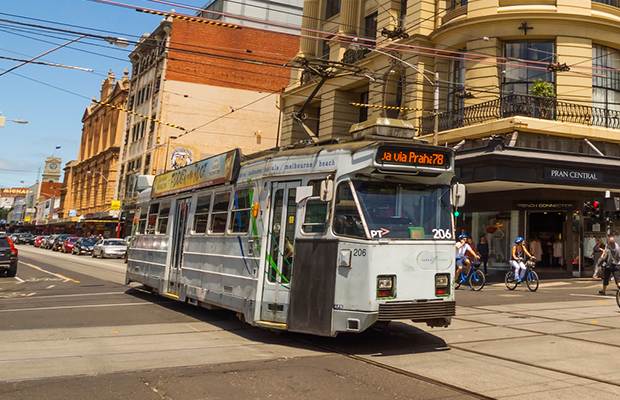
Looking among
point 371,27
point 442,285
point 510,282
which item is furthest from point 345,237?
point 371,27

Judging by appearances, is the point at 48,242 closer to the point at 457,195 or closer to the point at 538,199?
the point at 538,199

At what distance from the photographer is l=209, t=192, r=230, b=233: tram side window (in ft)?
35.4

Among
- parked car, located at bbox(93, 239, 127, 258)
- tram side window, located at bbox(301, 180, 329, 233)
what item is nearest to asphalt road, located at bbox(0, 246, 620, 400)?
tram side window, located at bbox(301, 180, 329, 233)

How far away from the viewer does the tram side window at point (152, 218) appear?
14.5 meters

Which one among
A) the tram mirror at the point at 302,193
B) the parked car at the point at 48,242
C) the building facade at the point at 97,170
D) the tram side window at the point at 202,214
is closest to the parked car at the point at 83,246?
the parked car at the point at 48,242

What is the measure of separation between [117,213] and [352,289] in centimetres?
5767

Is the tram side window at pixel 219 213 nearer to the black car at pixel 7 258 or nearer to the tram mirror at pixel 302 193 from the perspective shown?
the tram mirror at pixel 302 193

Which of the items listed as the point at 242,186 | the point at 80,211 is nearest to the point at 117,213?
the point at 80,211

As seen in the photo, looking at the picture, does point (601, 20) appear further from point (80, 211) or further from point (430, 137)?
point (80, 211)

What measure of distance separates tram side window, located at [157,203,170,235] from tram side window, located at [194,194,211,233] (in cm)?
179

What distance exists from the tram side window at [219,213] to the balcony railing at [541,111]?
15.6 m

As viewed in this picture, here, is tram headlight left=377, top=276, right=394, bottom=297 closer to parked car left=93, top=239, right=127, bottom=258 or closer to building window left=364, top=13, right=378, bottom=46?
building window left=364, top=13, right=378, bottom=46

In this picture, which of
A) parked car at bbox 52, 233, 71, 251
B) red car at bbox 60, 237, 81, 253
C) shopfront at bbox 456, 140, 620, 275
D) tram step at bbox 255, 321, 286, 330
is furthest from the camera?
parked car at bbox 52, 233, 71, 251

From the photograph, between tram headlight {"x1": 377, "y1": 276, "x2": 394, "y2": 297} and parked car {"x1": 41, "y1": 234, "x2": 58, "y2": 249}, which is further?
parked car {"x1": 41, "y1": 234, "x2": 58, "y2": 249}
